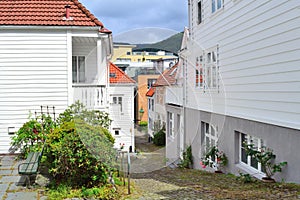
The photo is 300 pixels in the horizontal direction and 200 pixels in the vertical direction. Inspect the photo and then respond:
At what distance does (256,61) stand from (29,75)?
275 inches

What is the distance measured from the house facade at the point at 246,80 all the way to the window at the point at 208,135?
3cm

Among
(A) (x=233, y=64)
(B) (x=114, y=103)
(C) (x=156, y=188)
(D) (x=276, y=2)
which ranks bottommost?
(C) (x=156, y=188)

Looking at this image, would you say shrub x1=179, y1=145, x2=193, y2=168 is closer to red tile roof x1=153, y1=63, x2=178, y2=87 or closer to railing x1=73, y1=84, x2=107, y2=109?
railing x1=73, y1=84, x2=107, y2=109

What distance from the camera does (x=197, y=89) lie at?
34.3 feet

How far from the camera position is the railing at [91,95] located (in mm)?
10290

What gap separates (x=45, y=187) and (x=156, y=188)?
238 centimetres

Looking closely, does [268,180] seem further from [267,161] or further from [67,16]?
[67,16]

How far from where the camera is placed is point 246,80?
8.81 m

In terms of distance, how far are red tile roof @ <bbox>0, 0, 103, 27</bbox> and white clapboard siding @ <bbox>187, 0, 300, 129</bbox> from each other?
4.08m

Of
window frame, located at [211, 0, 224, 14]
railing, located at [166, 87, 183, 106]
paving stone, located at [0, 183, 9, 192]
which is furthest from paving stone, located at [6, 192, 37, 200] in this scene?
window frame, located at [211, 0, 224, 14]

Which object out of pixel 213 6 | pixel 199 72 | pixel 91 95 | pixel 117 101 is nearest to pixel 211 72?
pixel 199 72

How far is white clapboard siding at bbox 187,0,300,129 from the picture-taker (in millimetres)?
6578

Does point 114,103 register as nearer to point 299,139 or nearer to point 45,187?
point 45,187

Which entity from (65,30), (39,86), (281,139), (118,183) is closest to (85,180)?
(118,183)
